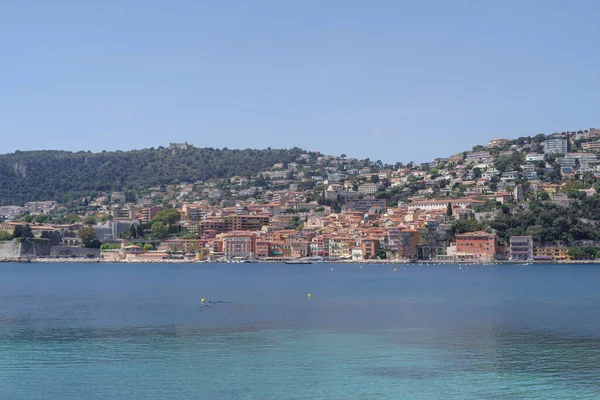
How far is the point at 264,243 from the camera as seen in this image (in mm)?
86250

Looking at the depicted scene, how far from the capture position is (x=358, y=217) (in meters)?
94.2

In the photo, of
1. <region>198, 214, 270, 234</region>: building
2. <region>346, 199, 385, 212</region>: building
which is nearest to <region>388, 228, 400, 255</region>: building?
<region>198, 214, 270, 234</region>: building

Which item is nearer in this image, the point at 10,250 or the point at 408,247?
the point at 408,247

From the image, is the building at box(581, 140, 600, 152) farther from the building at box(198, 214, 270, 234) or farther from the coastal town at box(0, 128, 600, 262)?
the building at box(198, 214, 270, 234)

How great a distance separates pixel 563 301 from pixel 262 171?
4560 inches

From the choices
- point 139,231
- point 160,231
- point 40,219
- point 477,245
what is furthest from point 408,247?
point 40,219

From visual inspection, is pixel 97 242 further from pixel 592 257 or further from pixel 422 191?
pixel 592 257

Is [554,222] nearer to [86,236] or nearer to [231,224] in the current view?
[231,224]

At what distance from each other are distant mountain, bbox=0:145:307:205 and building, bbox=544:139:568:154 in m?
51.7

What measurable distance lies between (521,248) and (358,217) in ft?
73.7

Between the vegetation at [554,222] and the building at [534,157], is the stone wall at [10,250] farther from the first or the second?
the building at [534,157]

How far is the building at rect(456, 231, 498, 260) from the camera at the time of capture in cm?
7581

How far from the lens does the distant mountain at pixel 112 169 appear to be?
14162cm

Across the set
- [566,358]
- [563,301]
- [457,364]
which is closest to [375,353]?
[457,364]
